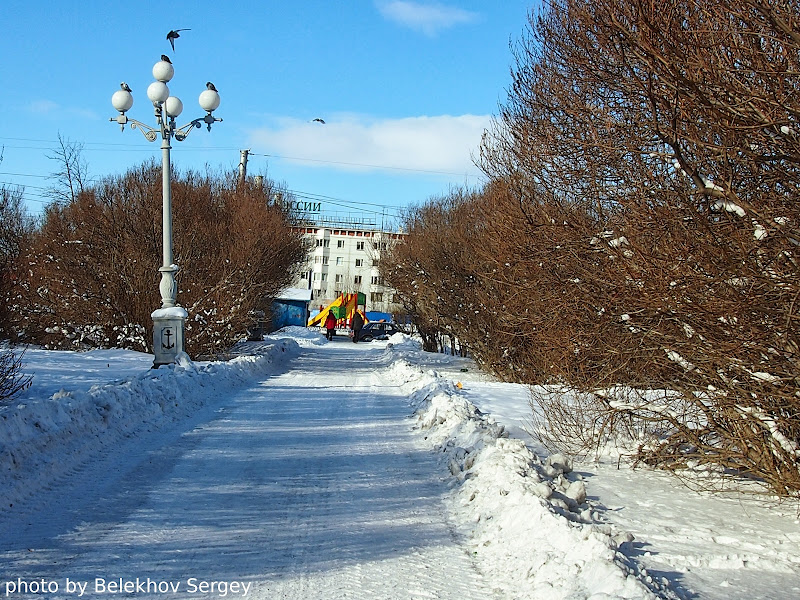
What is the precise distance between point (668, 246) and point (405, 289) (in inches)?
893

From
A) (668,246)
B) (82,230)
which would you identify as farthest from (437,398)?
(82,230)

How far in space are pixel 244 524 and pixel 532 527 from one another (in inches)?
88.9

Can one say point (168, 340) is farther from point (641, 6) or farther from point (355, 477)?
point (641, 6)

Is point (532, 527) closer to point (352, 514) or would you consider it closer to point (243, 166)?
point (352, 514)

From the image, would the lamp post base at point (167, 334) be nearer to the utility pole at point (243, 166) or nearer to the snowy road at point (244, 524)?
the snowy road at point (244, 524)

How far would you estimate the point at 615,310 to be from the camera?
759 centimetres

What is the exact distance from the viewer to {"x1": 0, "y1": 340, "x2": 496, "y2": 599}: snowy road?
4.76 metres

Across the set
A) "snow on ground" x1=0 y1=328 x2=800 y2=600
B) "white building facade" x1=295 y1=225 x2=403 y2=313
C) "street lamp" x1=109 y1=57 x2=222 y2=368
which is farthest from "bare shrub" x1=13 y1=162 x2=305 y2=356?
"white building facade" x1=295 y1=225 x2=403 y2=313

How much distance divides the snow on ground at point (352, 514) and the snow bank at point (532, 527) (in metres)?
0.02

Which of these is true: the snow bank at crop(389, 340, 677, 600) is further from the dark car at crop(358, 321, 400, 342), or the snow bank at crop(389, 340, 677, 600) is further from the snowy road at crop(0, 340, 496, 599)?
the dark car at crop(358, 321, 400, 342)

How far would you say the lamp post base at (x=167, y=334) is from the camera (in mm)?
15578

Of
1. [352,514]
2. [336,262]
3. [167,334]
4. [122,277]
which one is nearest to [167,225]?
[167,334]

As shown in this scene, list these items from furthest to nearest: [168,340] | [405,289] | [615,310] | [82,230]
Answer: [405,289] < [82,230] < [168,340] < [615,310]

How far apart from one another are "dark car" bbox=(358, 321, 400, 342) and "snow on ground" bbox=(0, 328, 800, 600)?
40250 mm
